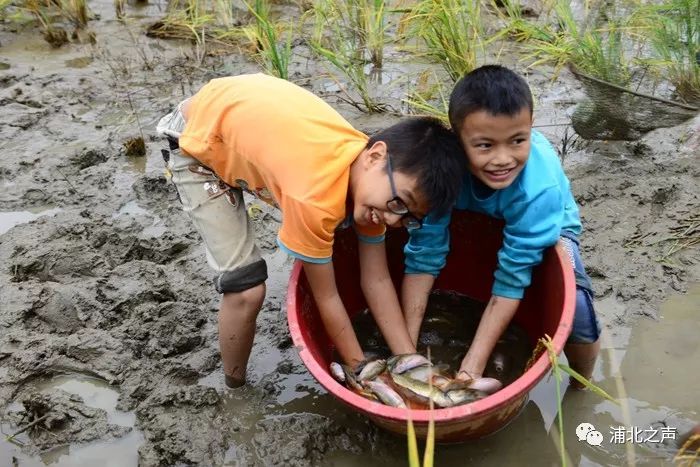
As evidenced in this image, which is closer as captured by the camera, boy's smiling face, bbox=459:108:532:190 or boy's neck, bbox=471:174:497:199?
boy's smiling face, bbox=459:108:532:190

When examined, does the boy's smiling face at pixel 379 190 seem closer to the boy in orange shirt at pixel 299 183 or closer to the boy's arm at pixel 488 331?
the boy in orange shirt at pixel 299 183

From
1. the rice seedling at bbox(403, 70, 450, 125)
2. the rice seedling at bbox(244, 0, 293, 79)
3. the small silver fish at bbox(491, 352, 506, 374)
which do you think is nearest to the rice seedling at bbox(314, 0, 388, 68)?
the rice seedling at bbox(244, 0, 293, 79)

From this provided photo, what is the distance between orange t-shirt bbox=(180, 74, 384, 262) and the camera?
1.91 metres

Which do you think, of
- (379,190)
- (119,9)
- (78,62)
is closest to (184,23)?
(78,62)

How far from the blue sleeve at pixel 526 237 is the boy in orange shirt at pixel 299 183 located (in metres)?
0.34

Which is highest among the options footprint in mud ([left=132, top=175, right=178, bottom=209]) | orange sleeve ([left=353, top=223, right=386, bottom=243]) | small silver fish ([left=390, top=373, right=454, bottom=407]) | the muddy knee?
orange sleeve ([left=353, top=223, right=386, bottom=243])

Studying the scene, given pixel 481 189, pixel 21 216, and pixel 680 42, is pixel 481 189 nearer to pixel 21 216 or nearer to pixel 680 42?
pixel 680 42

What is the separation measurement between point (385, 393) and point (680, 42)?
2.85 m

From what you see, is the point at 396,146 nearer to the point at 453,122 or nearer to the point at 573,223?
the point at 453,122

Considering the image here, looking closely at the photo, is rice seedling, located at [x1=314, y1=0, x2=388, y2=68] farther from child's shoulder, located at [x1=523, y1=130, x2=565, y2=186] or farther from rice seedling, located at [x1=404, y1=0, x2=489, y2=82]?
child's shoulder, located at [x1=523, y1=130, x2=565, y2=186]

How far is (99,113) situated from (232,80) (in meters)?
2.46

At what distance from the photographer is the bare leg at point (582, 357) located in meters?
2.29

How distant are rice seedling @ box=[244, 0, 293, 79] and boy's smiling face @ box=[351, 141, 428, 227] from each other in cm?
229

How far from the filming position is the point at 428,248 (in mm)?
2484
